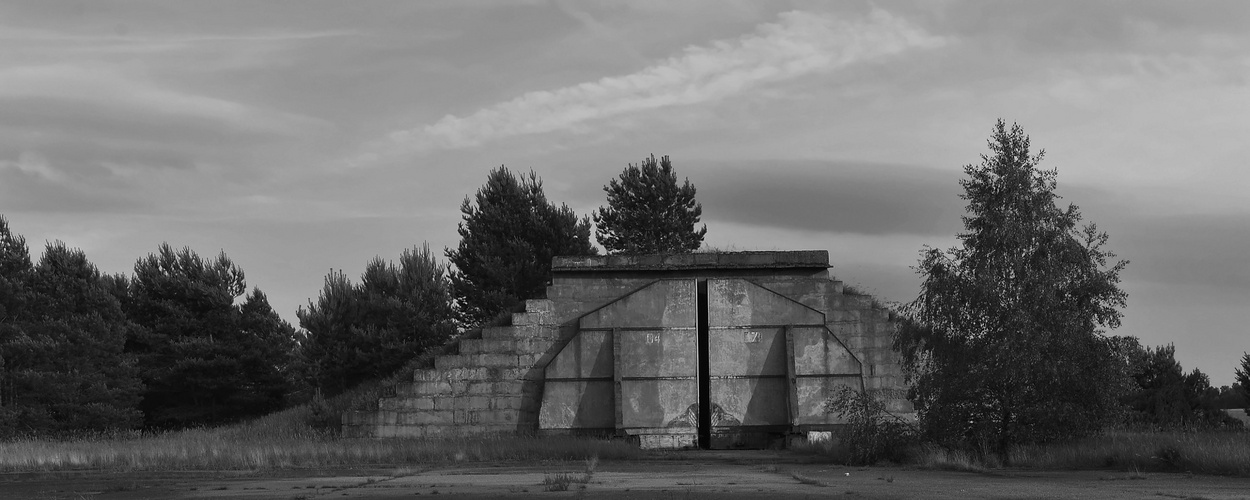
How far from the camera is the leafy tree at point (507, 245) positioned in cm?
5588

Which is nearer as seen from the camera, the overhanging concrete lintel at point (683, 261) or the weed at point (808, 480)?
→ the weed at point (808, 480)

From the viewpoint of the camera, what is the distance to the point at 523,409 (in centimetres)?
3262

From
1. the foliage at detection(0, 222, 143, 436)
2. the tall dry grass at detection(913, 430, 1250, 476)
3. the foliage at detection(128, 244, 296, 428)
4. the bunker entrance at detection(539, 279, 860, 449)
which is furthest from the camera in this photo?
the foliage at detection(128, 244, 296, 428)

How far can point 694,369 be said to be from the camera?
3209 cm

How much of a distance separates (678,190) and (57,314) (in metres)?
27.6

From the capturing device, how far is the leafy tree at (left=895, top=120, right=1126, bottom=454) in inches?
884

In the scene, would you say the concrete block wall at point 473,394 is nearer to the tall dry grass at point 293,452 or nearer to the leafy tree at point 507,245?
the tall dry grass at point 293,452

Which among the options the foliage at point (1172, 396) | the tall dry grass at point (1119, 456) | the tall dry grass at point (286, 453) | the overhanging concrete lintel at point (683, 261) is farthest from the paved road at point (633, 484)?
the foliage at point (1172, 396)

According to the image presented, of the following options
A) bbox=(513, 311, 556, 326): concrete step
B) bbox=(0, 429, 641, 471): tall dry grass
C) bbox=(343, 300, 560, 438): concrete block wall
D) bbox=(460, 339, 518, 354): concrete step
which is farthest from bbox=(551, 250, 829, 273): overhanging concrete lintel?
bbox=(0, 429, 641, 471): tall dry grass

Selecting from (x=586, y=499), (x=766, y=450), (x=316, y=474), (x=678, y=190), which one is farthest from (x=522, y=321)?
(x=678, y=190)

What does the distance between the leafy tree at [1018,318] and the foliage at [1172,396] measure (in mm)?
17268

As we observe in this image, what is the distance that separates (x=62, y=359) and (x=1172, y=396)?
40490mm

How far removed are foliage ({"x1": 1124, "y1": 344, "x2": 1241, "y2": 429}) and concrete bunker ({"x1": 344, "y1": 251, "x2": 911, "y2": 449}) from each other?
40.2 ft

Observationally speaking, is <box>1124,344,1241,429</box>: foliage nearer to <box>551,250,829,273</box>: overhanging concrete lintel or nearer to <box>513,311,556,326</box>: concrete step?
<box>551,250,829,273</box>: overhanging concrete lintel
